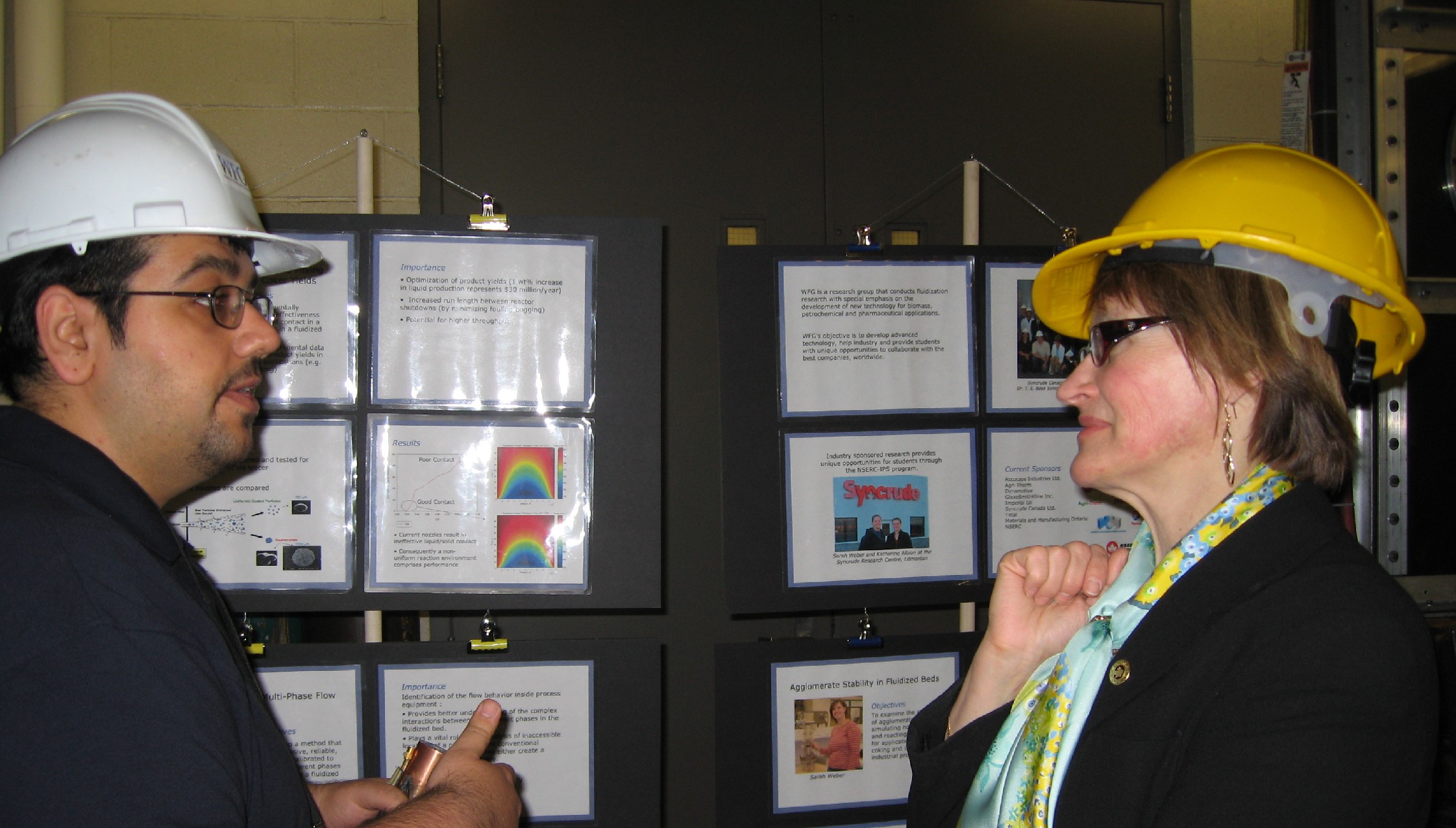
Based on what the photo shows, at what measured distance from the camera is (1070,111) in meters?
2.85

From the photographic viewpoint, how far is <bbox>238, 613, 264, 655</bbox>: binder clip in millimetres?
1876

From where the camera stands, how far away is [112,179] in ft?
4.22

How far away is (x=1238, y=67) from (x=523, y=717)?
3.24 metres

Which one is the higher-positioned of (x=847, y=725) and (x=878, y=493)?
(x=878, y=493)

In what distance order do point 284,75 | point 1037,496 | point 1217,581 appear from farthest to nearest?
point 284,75 < point 1037,496 < point 1217,581

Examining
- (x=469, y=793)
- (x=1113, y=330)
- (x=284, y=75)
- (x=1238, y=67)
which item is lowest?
(x=469, y=793)

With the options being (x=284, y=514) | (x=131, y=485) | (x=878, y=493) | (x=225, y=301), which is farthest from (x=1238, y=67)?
(x=131, y=485)

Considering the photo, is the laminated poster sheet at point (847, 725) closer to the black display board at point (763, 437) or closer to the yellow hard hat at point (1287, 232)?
the black display board at point (763, 437)

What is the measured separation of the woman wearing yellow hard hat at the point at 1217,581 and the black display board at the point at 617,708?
739 mm

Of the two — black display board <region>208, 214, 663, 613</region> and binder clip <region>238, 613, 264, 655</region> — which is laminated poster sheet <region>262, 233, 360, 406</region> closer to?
black display board <region>208, 214, 663, 613</region>

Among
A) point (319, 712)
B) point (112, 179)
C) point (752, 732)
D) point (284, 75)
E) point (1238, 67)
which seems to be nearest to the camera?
point (112, 179)

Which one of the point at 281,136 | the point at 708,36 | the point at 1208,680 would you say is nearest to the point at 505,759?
the point at 1208,680

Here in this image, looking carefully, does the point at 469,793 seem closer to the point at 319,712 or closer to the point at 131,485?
the point at 131,485

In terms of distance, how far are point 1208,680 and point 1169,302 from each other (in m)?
0.53
